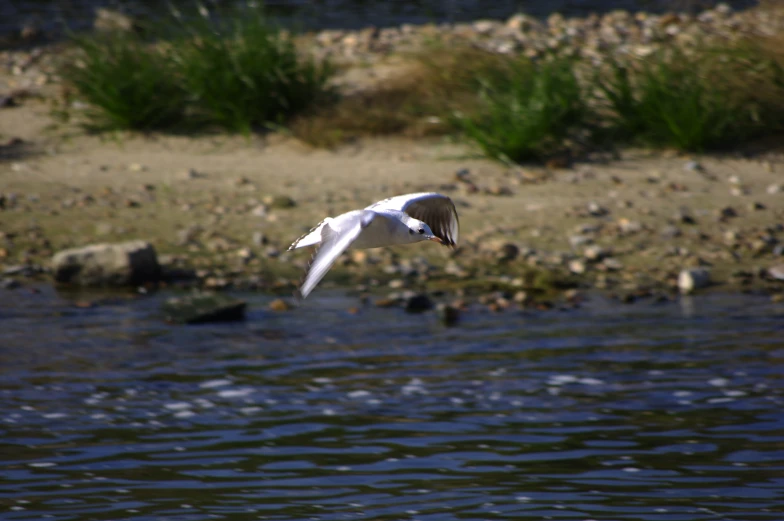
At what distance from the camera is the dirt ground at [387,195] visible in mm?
9445

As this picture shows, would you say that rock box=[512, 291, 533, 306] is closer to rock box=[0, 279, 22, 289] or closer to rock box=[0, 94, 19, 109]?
rock box=[0, 279, 22, 289]

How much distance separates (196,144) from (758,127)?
547 centimetres

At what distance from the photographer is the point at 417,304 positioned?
28.3 feet

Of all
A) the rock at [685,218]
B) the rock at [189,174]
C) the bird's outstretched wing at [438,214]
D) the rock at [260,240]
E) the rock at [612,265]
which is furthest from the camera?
the rock at [189,174]

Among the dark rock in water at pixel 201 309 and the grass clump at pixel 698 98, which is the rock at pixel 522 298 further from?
the grass clump at pixel 698 98

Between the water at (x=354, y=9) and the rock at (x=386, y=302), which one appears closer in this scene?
the rock at (x=386, y=302)

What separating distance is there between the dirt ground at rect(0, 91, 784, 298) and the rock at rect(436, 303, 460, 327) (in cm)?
79

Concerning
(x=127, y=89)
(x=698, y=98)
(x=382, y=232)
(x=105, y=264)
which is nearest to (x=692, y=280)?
(x=698, y=98)

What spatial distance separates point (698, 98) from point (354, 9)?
7807 millimetres

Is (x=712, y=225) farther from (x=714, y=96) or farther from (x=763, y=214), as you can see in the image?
(x=714, y=96)

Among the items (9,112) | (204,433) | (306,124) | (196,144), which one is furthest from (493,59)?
(204,433)

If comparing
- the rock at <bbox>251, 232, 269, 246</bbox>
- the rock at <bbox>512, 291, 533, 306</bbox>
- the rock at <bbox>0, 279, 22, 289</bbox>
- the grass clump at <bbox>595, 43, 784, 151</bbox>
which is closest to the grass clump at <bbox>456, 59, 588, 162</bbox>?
the grass clump at <bbox>595, 43, 784, 151</bbox>

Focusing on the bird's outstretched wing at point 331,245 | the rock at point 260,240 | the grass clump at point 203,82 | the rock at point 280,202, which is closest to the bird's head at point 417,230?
the bird's outstretched wing at point 331,245

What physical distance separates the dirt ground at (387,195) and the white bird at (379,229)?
3.09m
